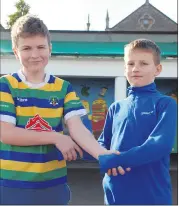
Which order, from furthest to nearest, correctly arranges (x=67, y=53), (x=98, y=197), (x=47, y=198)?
(x=67, y=53) → (x=98, y=197) → (x=47, y=198)

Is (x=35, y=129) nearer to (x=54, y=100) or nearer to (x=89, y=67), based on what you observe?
(x=54, y=100)

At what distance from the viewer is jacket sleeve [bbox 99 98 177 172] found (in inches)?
68.7

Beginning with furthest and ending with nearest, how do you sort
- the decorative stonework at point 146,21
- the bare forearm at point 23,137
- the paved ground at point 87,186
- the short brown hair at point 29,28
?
the decorative stonework at point 146,21 < the paved ground at point 87,186 < the short brown hair at point 29,28 < the bare forearm at point 23,137

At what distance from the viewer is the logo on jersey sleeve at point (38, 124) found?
170cm

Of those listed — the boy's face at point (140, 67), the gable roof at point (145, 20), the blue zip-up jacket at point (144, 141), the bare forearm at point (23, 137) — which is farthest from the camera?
the gable roof at point (145, 20)

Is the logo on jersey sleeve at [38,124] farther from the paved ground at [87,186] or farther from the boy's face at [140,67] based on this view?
the paved ground at [87,186]

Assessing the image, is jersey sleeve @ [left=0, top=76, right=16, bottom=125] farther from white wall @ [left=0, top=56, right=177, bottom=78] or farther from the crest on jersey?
white wall @ [left=0, top=56, right=177, bottom=78]

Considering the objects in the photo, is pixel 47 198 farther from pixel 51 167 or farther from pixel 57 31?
pixel 57 31

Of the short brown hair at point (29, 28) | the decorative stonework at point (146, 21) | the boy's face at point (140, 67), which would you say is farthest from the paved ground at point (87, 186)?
the decorative stonework at point (146, 21)

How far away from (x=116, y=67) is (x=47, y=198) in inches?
305

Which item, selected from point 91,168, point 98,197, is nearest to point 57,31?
point 91,168

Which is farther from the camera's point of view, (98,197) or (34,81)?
(98,197)

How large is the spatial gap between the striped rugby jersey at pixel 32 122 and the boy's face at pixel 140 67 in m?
0.49

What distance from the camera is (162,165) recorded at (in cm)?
198
